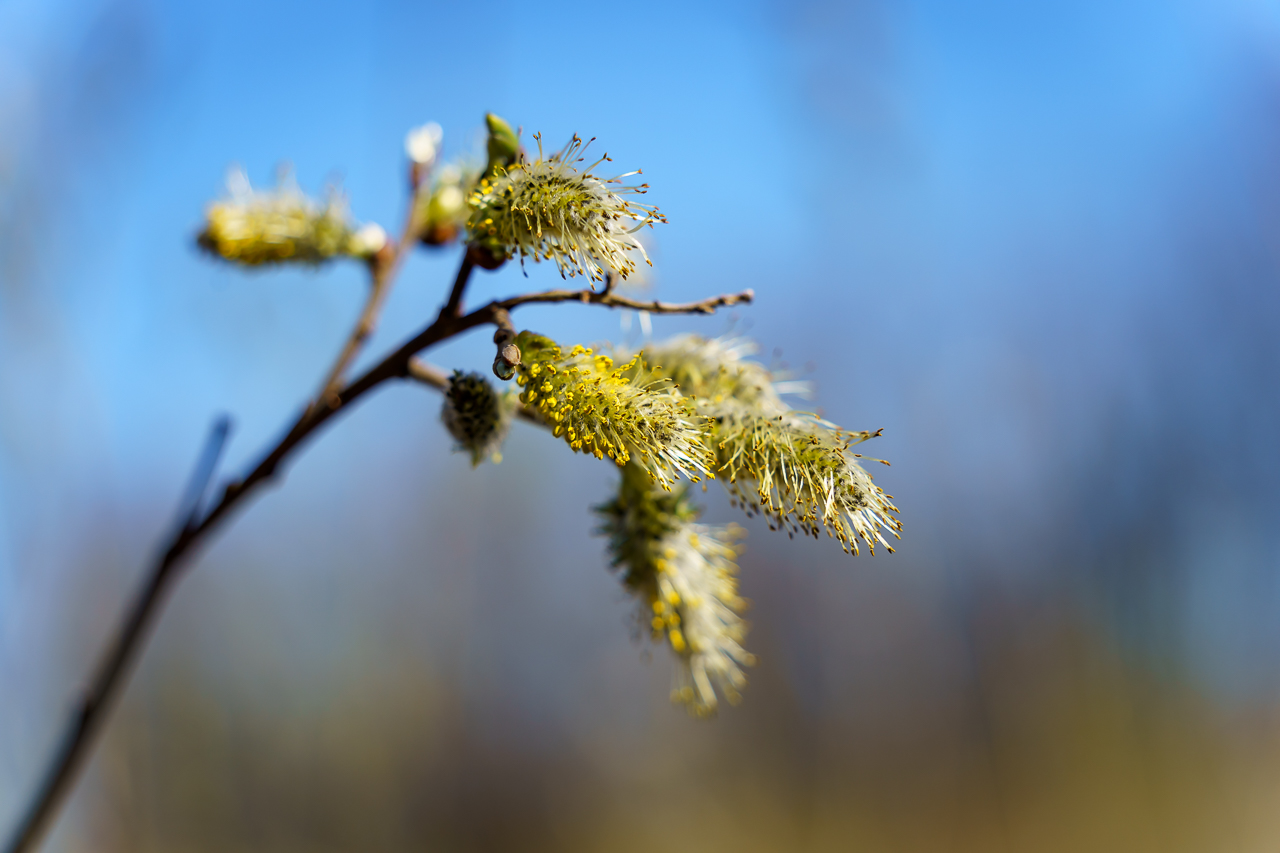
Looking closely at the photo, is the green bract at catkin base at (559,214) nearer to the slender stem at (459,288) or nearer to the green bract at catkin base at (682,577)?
the slender stem at (459,288)

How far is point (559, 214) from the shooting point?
659mm

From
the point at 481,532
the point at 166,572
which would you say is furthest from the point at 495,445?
the point at 481,532

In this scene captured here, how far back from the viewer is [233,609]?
224 inches

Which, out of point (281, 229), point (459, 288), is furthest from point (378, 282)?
point (459, 288)

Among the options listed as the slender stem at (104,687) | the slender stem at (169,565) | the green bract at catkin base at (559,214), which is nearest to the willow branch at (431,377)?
the slender stem at (169,565)

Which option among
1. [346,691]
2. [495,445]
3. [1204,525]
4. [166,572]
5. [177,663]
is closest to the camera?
[495,445]

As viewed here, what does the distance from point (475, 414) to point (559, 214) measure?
22 centimetres

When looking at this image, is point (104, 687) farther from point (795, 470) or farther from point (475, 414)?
point (795, 470)

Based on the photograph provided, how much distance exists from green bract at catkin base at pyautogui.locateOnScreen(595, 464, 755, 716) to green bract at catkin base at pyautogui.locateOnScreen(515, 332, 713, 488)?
0.16 metres

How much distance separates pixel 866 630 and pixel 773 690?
1.07 metres

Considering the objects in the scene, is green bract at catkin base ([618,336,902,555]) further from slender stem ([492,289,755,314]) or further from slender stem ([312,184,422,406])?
slender stem ([312,184,422,406])

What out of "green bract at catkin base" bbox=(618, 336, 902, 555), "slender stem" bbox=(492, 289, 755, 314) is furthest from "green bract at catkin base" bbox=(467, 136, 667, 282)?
"green bract at catkin base" bbox=(618, 336, 902, 555)

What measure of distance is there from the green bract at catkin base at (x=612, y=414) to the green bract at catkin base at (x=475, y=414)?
0.08 metres

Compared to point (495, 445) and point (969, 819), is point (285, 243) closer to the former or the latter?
point (495, 445)
